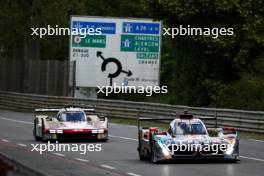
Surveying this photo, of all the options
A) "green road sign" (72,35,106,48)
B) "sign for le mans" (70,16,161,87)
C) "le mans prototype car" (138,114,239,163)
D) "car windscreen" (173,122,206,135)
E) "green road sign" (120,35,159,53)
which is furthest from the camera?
"green road sign" (120,35,159,53)

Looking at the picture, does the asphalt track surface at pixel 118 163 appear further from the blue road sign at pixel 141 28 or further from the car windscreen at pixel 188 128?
the blue road sign at pixel 141 28

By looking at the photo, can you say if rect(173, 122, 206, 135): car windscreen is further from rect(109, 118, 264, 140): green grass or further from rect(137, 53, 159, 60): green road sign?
rect(137, 53, 159, 60): green road sign

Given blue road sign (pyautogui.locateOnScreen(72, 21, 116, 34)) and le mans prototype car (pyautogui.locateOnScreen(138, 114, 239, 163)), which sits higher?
blue road sign (pyautogui.locateOnScreen(72, 21, 116, 34))

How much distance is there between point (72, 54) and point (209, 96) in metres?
8.92

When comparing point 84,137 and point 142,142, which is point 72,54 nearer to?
point 84,137

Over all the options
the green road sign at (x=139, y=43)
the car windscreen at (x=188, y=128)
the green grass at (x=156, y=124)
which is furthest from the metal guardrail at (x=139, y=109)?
the green road sign at (x=139, y=43)

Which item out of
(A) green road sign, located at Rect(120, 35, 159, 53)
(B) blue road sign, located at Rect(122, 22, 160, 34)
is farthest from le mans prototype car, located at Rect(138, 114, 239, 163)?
(B) blue road sign, located at Rect(122, 22, 160, 34)

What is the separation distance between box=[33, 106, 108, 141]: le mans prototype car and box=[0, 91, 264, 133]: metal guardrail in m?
4.34

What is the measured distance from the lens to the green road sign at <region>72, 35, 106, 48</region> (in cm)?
4841

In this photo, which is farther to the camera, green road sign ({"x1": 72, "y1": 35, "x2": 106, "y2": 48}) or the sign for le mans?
the sign for le mans

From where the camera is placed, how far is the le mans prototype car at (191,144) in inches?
736

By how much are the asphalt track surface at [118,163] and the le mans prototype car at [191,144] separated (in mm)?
222

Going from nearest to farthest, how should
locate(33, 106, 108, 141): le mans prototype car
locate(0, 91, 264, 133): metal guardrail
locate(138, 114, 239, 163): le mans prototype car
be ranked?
locate(138, 114, 239, 163): le mans prototype car, locate(33, 106, 108, 141): le mans prototype car, locate(0, 91, 264, 133): metal guardrail

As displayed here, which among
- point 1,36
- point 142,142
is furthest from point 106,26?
point 142,142
